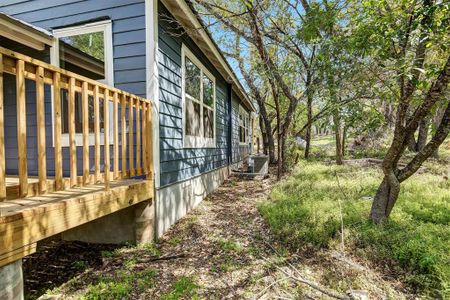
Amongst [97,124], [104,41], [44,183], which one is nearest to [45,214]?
[44,183]

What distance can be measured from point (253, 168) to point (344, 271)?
6726 millimetres

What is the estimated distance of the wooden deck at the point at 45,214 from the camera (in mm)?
1645

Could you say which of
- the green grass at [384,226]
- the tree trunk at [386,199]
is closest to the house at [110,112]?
the green grass at [384,226]

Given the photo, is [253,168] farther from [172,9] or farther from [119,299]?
[119,299]

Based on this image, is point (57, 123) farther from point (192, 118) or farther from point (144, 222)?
point (192, 118)

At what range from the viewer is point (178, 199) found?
4410 millimetres

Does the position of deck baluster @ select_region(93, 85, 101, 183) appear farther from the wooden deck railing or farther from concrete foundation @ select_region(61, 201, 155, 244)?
concrete foundation @ select_region(61, 201, 155, 244)

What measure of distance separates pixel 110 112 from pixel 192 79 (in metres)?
2.05

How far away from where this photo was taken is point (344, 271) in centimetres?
264

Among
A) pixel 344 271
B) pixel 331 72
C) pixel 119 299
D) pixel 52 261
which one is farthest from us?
pixel 331 72

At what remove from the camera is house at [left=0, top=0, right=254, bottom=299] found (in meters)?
2.38

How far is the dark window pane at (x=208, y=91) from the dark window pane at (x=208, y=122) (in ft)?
0.73

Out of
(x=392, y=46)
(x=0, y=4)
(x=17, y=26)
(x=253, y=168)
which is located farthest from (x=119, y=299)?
→ (x=253, y=168)

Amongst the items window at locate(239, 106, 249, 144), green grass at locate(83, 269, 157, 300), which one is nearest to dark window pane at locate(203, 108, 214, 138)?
green grass at locate(83, 269, 157, 300)
